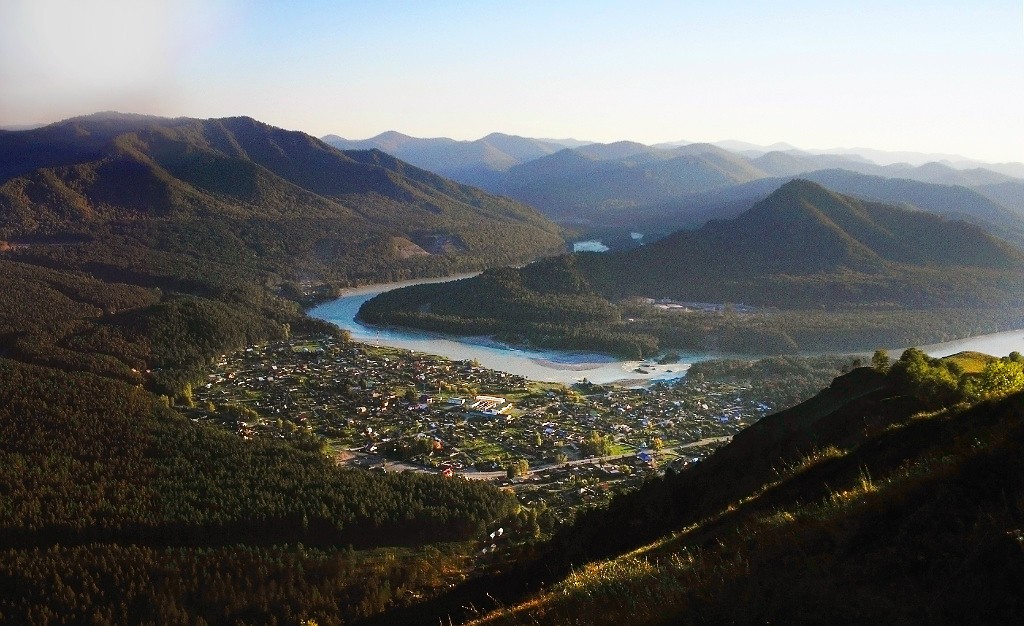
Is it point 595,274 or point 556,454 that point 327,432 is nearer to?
point 556,454

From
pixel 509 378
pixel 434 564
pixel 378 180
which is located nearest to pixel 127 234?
pixel 378 180

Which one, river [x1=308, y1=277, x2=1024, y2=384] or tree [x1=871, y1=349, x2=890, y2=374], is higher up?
tree [x1=871, y1=349, x2=890, y2=374]

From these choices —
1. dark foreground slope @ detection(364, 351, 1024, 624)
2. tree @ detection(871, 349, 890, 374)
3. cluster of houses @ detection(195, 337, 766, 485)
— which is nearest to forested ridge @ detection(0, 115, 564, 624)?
cluster of houses @ detection(195, 337, 766, 485)

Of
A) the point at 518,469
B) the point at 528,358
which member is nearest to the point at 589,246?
the point at 528,358

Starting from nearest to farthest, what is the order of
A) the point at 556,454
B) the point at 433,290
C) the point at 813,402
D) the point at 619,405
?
the point at 813,402
the point at 556,454
the point at 619,405
the point at 433,290

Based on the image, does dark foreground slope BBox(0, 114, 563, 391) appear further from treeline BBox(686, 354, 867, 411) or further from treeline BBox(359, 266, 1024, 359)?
treeline BBox(686, 354, 867, 411)

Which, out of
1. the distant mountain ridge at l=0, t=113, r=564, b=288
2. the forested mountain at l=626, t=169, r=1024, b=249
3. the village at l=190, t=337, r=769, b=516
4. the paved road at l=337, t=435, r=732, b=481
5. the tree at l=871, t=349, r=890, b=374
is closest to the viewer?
the tree at l=871, t=349, r=890, b=374
